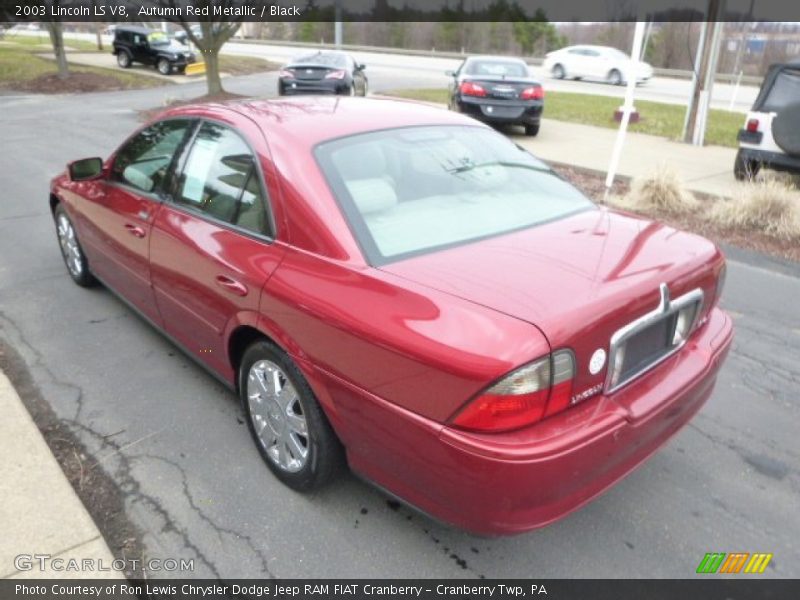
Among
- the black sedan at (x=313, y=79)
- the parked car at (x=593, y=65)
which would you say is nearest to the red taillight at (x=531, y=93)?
the black sedan at (x=313, y=79)

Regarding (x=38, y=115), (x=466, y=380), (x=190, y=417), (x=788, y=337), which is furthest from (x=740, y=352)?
(x=38, y=115)

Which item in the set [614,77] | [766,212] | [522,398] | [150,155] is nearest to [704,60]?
[766,212]

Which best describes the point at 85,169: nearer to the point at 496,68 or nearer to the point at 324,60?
the point at 496,68

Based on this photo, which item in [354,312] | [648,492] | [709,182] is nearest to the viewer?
[354,312]

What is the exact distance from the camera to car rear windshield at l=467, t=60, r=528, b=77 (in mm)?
12922

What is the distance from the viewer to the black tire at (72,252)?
486 cm

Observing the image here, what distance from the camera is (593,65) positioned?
2848cm

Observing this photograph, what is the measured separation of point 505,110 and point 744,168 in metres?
4.66

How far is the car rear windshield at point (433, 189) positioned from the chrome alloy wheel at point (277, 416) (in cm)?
72

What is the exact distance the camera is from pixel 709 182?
9.08 m

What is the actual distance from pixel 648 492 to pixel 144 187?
306 centimetres

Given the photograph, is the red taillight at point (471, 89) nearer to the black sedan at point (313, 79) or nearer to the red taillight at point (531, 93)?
the red taillight at point (531, 93)

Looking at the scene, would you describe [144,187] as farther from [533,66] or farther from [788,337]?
[533,66]

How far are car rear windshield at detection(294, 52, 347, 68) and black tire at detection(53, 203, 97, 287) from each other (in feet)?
40.1
